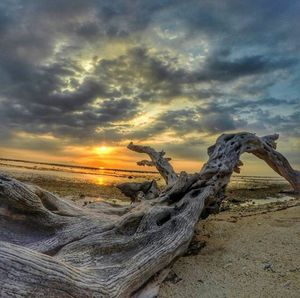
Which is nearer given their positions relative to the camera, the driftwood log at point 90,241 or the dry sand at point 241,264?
the driftwood log at point 90,241

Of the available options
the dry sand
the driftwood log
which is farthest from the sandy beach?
the driftwood log

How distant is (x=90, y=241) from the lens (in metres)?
4.49

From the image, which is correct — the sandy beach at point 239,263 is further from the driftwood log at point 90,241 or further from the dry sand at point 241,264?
the driftwood log at point 90,241

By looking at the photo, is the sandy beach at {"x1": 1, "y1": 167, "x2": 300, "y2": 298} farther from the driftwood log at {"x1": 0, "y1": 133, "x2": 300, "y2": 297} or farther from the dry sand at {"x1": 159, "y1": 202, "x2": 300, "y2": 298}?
the driftwood log at {"x1": 0, "y1": 133, "x2": 300, "y2": 297}

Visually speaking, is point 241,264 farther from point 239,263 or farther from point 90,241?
point 90,241

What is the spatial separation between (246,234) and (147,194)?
3.18 meters

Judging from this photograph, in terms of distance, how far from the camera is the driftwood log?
3.04 metres

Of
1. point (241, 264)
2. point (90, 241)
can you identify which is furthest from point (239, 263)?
point (90, 241)

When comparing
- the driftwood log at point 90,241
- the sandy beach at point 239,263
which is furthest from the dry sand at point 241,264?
the driftwood log at point 90,241

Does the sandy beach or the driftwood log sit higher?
the driftwood log

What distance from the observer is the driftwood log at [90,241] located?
304cm

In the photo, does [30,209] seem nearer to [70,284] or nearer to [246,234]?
[70,284]

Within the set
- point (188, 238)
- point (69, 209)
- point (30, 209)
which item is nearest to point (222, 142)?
point (188, 238)

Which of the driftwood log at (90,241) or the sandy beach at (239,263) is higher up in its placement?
the driftwood log at (90,241)
